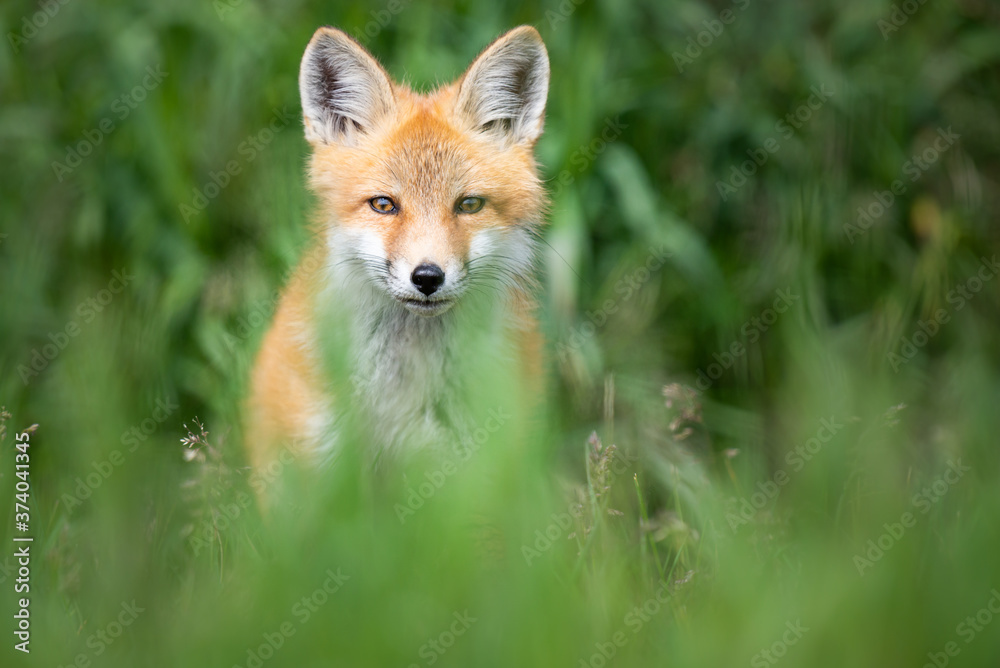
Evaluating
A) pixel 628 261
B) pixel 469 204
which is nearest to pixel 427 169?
pixel 469 204

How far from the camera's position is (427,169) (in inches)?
143

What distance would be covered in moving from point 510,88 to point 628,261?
54.5 inches

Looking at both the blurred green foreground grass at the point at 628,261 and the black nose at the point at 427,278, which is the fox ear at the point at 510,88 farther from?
the black nose at the point at 427,278

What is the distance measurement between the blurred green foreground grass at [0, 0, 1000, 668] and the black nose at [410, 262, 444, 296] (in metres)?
0.67

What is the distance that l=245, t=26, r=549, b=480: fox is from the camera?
3381mm

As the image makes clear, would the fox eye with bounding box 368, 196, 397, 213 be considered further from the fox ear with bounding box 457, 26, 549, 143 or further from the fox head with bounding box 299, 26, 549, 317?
the fox ear with bounding box 457, 26, 549, 143

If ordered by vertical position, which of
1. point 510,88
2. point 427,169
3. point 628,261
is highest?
point 510,88

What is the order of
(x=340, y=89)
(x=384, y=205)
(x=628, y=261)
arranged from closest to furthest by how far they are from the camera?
1. (x=384, y=205)
2. (x=340, y=89)
3. (x=628, y=261)

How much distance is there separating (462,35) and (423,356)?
244 centimetres

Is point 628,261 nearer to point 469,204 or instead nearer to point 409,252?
point 469,204

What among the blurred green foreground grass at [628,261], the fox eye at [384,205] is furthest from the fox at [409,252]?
the blurred green foreground grass at [628,261]

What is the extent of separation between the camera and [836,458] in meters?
2.52

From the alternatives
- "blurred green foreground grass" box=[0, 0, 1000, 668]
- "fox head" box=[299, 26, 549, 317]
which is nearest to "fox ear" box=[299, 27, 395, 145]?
"fox head" box=[299, 26, 549, 317]

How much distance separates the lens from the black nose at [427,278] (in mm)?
3238
